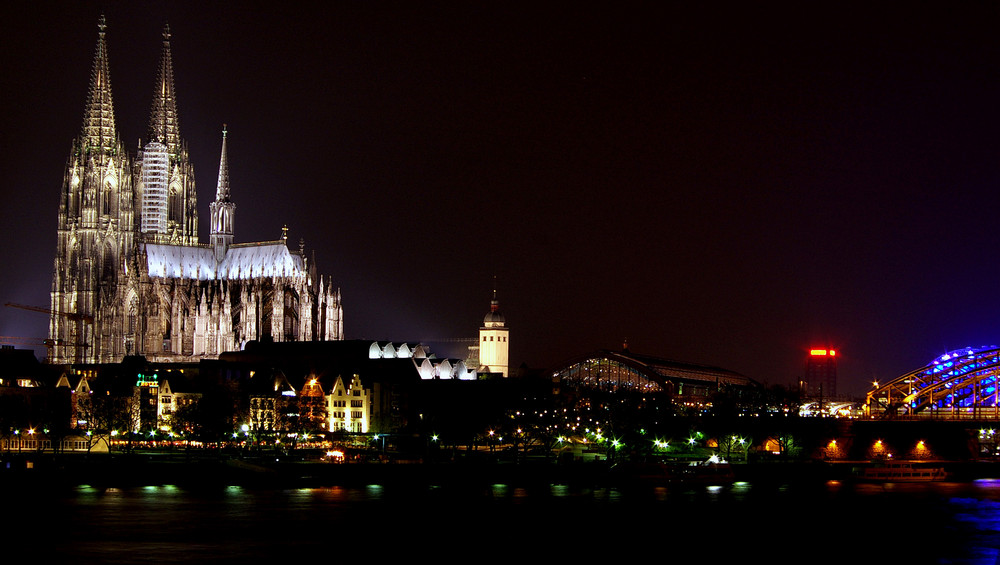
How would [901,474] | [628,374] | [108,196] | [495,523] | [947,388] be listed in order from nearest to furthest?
[495,523] → [901,474] → [947,388] → [108,196] → [628,374]

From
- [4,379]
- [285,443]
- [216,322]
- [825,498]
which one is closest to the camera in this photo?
[825,498]

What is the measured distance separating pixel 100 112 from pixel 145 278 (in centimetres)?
1855

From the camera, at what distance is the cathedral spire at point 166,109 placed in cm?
16588

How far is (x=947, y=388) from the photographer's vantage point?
129375mm

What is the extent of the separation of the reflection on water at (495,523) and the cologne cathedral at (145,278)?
7092 cm

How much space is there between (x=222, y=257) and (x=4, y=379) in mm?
44152

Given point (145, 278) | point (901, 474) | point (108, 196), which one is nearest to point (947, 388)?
point (901, 474)

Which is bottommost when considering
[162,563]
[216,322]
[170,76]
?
[162,563]

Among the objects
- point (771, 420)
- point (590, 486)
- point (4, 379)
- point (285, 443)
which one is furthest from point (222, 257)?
point (590, 486)

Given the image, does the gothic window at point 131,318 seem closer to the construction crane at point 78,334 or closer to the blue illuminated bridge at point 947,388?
the construction crane at point 78,334

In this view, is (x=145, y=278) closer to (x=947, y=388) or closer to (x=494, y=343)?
(x=494, y=343)

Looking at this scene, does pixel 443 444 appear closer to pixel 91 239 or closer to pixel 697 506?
pixel 697 506

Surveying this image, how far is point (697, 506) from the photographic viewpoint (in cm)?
7244

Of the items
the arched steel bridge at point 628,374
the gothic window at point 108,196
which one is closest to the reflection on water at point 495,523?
the arched steel bridge at point 628,374
